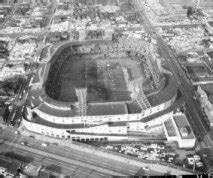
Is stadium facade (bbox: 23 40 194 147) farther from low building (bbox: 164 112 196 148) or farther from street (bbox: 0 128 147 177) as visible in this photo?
street (bbox: 0 128 147 177)

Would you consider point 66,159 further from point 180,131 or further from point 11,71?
point 11,71

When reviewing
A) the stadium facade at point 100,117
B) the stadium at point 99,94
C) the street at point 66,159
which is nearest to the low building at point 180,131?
the stadium facade at point 100,117

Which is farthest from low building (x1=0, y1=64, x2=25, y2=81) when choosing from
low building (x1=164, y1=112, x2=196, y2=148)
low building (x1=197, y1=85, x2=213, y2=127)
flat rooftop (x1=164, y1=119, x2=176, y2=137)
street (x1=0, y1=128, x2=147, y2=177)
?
low building (x1=197, y1=85, x2=213, y2=127)

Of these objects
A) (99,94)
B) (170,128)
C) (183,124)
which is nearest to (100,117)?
(99,94)

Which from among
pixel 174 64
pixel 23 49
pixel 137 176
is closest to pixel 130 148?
pixel 137 176

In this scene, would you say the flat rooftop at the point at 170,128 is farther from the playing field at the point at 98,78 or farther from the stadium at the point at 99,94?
the playing field at the point at 98,78

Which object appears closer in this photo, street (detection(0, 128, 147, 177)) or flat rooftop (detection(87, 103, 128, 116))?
street (detection(0, 128, 147, 177))
